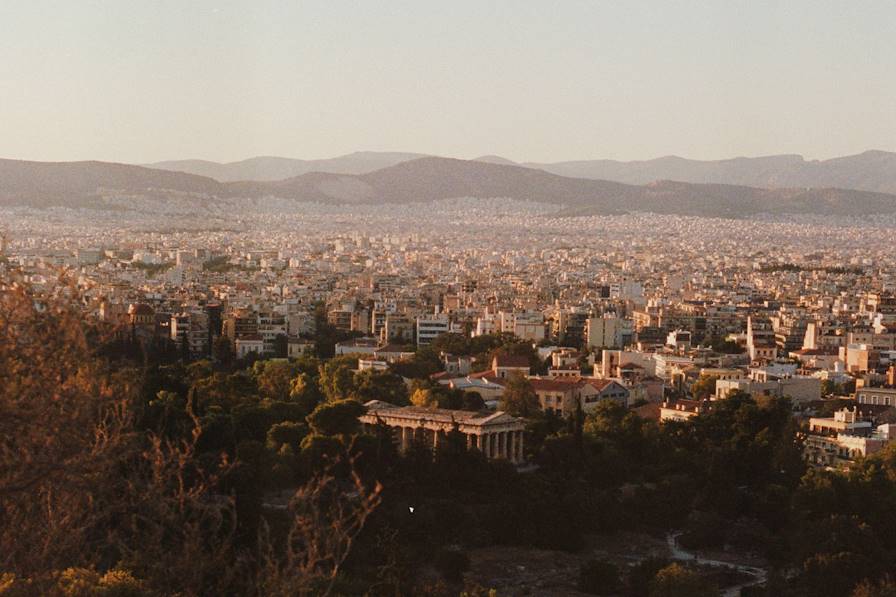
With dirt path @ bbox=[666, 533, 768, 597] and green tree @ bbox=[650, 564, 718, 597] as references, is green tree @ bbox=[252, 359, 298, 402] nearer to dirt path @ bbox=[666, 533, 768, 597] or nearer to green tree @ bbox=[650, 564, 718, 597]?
dirt path @ bbox=[666, 533, 768, 597]

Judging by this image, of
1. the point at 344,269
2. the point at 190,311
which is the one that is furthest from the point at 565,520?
the point at 344,269

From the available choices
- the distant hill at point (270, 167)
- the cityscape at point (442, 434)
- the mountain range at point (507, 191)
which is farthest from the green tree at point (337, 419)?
the distant hill at point (270, 167)

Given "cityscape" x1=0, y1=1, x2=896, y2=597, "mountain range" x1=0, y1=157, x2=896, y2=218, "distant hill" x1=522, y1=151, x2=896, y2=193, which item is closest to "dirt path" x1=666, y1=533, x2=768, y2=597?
"cityscape" x1=0, y1=1, x2=896, y2=597

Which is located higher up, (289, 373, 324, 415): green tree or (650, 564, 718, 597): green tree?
(650, 564, 718, 597): green tree

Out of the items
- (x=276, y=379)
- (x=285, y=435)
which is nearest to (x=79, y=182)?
(x=276, y=379)

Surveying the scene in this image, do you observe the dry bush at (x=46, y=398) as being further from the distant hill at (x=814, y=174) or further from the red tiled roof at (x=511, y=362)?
the distant hill at (x=814, y=174)

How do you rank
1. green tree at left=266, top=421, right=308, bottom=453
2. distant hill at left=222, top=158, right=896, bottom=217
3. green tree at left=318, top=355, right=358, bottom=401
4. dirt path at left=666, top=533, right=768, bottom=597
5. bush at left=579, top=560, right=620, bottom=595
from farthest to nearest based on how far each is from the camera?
distant hill at left=222, top=158, right=896, bottom=217 → green tree at left=318, top=355, right=358, bottom=401 → green tree at left=266, top=421, right=308, bottom=453 → dirt path at left=666, top=533, right=768, bottom=597 → bush at left=579, top=560, right=620, bottom=595

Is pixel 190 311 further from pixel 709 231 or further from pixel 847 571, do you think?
pixel 709 231
